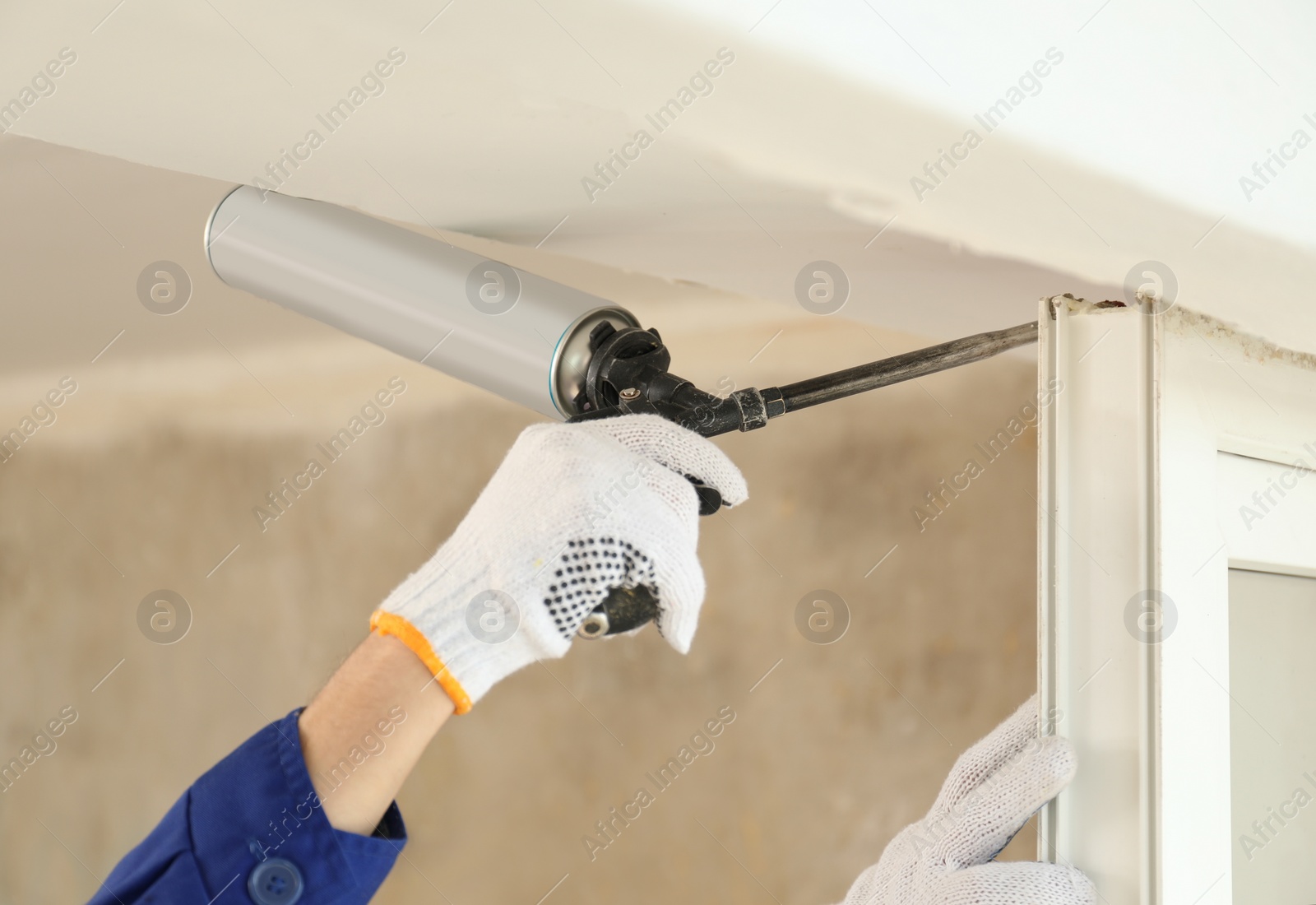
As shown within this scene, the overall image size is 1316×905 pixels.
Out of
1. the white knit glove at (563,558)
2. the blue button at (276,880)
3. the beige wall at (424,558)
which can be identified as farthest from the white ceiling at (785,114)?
the beige wall at (424,558)

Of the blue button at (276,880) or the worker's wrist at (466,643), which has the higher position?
the worker's wrist at (466,643)

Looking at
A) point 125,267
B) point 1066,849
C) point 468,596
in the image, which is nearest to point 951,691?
point 1066,849

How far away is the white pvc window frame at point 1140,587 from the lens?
24.5 inches

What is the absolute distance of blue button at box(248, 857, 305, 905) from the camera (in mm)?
568

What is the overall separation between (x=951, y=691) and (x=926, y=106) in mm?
1101

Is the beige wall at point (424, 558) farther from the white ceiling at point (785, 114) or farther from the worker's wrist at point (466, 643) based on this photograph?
the worker's wrist at point (466, 643)

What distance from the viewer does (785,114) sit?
1.60ft

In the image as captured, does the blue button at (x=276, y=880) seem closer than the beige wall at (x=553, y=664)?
Yes

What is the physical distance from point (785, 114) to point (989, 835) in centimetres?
55

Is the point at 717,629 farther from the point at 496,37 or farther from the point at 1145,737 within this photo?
the point at 496,37

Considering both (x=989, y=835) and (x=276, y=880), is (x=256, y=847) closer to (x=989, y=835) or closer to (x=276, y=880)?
(x=276, y=880)

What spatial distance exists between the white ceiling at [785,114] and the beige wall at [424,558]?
665 millimetres

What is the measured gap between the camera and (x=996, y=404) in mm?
1383

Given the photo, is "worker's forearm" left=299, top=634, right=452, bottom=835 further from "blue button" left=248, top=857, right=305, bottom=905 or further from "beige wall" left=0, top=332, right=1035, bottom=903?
"beige wall" left=0, top=332, right=1035, bottom=903
